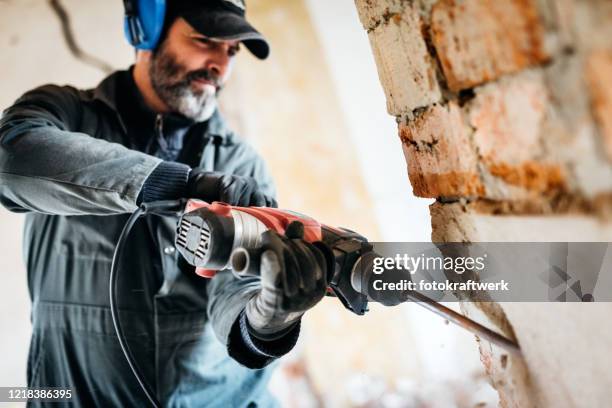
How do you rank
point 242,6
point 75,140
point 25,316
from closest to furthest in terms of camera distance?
point 75,140 → point 242,6 → point 25,316

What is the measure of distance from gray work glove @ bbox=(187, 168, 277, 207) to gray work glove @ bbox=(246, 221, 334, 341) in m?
0.23

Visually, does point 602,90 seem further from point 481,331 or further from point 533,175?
point 481,331

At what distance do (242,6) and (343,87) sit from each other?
1.49 meters

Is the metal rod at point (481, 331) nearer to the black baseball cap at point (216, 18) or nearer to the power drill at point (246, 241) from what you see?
the power drill at point (246, 241)

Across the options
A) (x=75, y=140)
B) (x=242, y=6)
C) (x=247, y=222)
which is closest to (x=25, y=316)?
(x=75, y=140)

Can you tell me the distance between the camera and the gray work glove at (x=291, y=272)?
1.55 feet

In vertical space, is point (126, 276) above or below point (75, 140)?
below

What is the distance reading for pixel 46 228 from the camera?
1.09m

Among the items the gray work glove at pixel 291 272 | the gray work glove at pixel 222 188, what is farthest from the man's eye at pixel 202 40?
the gray work glove at pixel 291 272

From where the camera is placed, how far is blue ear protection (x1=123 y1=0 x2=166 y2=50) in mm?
1069

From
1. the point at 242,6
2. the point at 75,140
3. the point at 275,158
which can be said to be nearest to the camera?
the point at 75,140

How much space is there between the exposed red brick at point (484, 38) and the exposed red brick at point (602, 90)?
1.7 inches

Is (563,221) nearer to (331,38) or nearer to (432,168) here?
(432,168)

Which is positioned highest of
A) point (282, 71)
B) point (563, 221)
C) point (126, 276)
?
point (282, 71)
